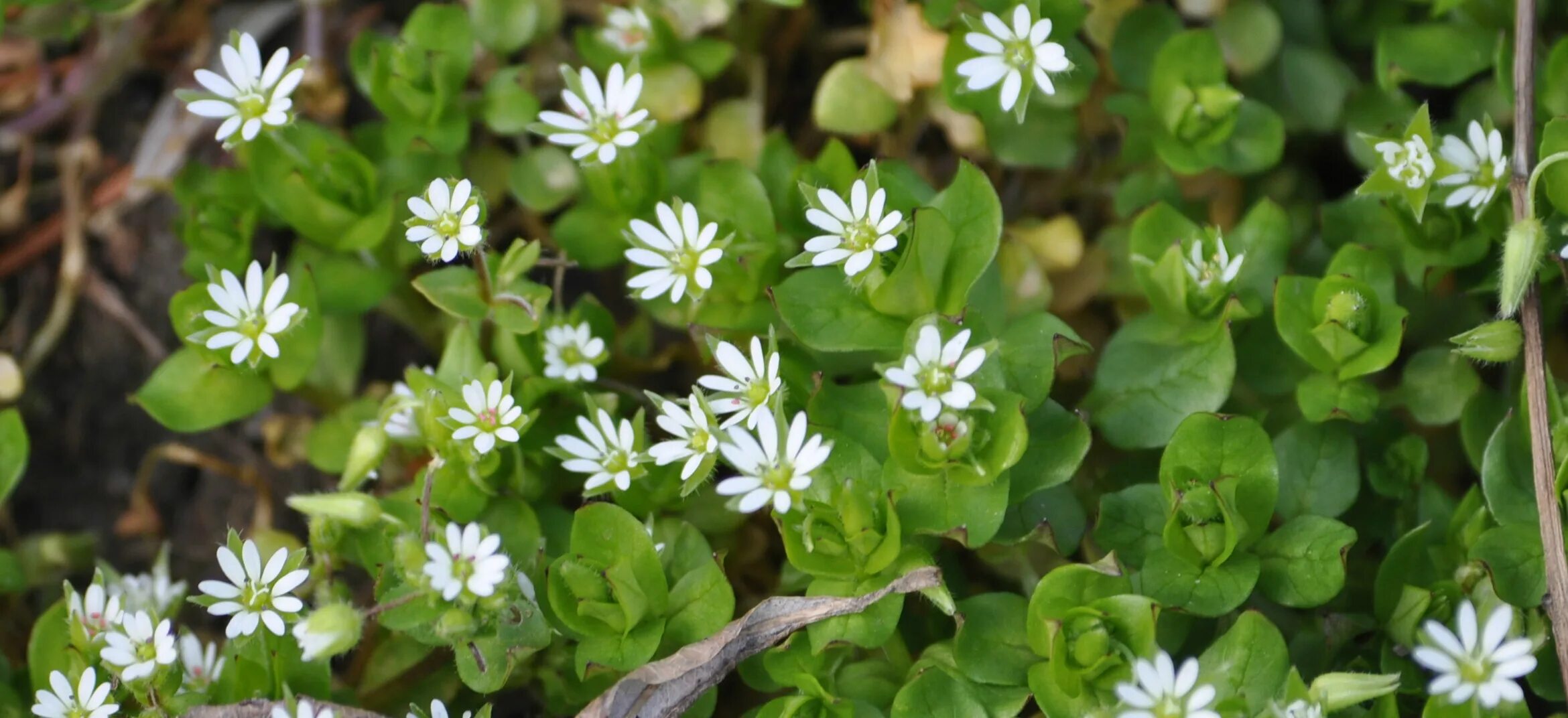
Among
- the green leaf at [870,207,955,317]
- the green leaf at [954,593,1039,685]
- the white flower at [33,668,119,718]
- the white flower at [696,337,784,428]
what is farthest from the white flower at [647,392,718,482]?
the white flower at [33,668,119,718]

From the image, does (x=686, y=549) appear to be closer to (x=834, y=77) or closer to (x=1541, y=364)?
(x=834, y=77)

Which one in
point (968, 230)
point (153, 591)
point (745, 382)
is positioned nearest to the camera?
point (745, 382)

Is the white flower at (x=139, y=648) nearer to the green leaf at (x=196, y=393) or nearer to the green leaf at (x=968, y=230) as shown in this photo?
the green leaf at (x=196, y=393)

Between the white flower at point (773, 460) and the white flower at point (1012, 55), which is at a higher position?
the white flower at point (1012, 55)

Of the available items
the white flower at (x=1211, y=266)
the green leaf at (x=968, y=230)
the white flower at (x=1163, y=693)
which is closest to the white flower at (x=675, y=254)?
the green leaf at (x=968, y=230)

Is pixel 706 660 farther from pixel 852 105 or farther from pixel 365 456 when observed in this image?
pixel 852 105

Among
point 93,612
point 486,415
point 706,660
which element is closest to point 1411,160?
point 706,660
